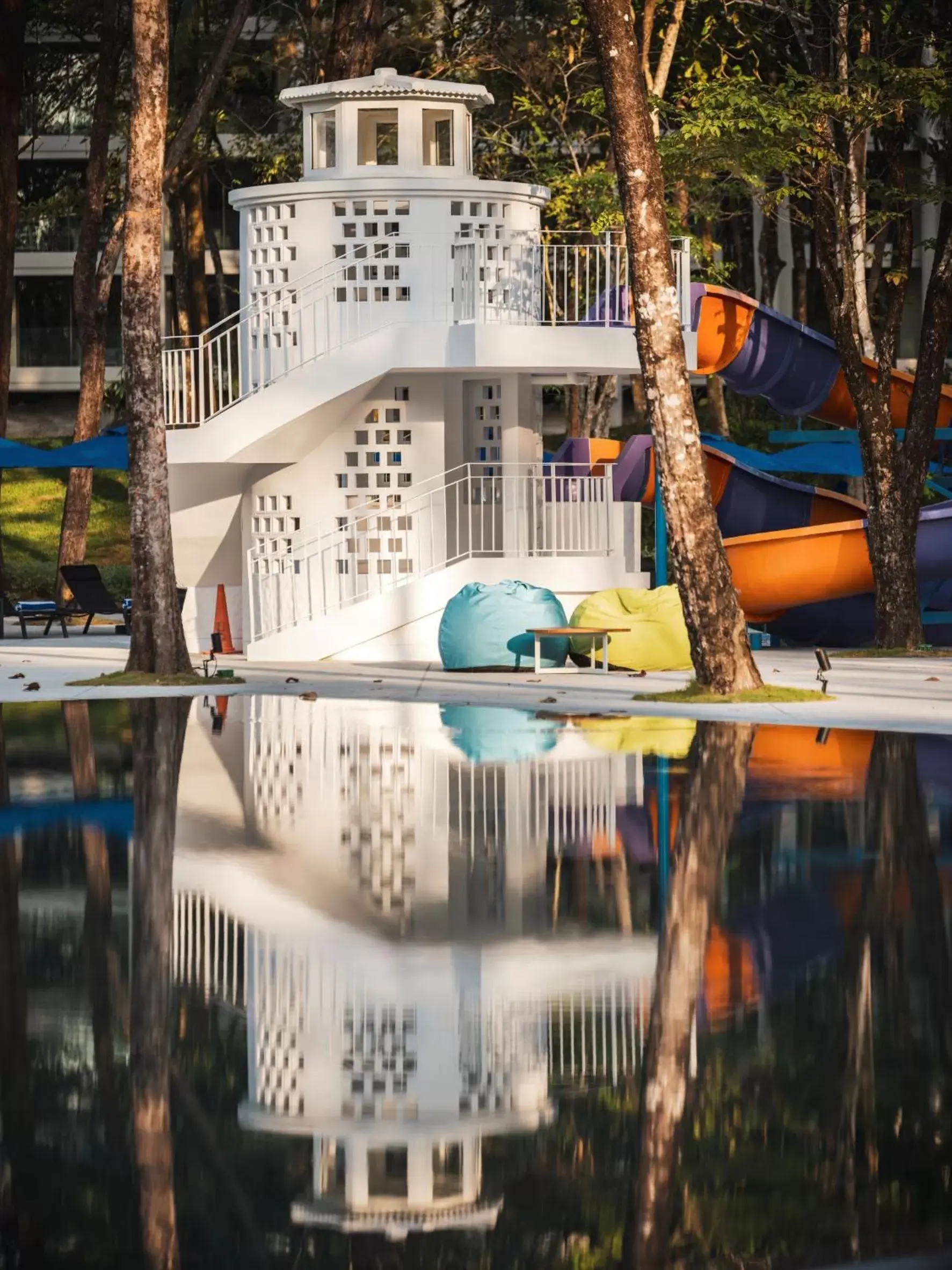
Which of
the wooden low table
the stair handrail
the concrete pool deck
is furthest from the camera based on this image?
the stair handrail

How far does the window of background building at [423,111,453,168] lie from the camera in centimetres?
2816

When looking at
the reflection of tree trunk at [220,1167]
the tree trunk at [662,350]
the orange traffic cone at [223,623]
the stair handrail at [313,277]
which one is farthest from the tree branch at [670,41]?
the reflection of tree trunk at [220,1167]

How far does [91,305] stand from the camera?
1517 inches

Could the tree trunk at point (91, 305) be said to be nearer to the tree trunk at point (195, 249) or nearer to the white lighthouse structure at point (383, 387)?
the tree trunk at point (195, 249)

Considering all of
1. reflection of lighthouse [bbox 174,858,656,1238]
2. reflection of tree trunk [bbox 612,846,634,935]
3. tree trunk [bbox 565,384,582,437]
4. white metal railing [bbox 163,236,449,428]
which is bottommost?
reflection of tree trunk [bbox 612,846,634,935]

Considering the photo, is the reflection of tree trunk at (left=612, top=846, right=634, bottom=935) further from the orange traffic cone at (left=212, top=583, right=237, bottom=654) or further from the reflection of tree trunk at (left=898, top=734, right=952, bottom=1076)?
the orange traffic cone at (left=212, top=583, right=237, bottom=654)

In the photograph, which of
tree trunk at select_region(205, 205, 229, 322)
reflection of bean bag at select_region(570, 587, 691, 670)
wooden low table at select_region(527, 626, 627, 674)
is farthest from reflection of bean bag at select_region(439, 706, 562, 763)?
tree trunk at select_region(205, 205, 229, 322)

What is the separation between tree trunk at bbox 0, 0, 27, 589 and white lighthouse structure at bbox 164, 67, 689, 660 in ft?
30.6

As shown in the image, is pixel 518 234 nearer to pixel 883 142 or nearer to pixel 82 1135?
pixel 883 142

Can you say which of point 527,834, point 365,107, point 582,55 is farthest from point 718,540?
point 582,55

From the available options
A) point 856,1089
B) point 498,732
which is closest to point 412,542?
point 498,732

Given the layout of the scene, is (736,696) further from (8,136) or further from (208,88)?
(8,136)

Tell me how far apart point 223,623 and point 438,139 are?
6942 millimetres

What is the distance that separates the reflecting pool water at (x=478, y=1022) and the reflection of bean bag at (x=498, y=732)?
1561 mm
